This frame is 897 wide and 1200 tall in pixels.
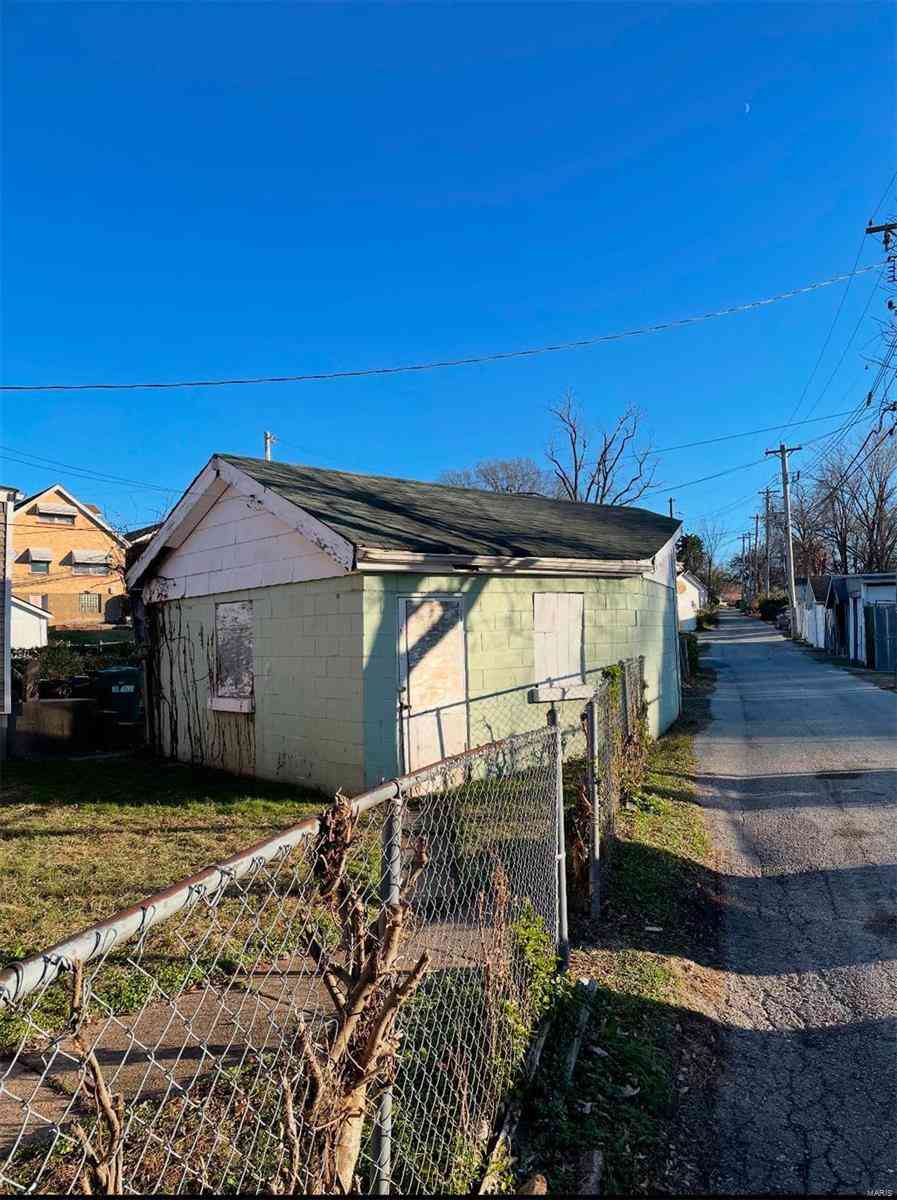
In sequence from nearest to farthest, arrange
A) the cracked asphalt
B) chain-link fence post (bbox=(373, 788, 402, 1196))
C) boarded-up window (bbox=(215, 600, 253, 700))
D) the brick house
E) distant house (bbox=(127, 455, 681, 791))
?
chain-link fence post (bbox=(373, 788, 402, 1196)) → the cracked asphalt → distant house (bbox=(127, 455, 681, 791)) → boarded-up window (bbox=(215, 600, 253, 700)) → the brick house

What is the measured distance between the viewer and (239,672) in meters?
9.87

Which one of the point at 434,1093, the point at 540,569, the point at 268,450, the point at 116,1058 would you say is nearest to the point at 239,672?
the point at 540,569

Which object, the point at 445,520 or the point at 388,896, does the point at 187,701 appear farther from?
the point at 388,896

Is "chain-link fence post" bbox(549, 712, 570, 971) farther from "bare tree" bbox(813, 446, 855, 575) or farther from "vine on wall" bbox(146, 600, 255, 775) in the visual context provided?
"bare tree" bbox(813, 446, 855, 575)

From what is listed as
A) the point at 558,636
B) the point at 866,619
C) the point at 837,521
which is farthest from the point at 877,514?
the point at 558,636

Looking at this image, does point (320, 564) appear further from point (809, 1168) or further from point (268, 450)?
point (268, 450)

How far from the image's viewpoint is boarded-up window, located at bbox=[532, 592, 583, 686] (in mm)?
9820

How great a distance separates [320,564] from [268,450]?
22.7 meters

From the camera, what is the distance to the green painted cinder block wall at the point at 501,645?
7.89 meters

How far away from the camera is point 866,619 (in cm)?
2556

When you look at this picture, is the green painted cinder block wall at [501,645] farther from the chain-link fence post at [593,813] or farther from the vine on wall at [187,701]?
the chain-link fence post at [593,813]

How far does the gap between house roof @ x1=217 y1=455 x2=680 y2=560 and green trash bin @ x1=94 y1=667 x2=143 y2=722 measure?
5.21m

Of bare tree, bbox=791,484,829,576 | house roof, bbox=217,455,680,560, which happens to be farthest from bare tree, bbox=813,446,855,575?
house roof, bbox=217,455,680,560

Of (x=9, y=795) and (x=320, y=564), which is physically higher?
(x=320, y=564)
